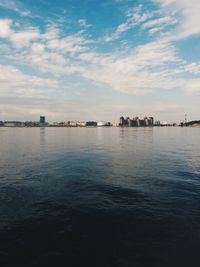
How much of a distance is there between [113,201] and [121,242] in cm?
756

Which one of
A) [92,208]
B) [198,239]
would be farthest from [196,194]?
[92,208]

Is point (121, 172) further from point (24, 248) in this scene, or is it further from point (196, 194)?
point (24, 248)

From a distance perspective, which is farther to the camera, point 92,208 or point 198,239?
point 92,208

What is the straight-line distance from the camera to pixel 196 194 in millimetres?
25234

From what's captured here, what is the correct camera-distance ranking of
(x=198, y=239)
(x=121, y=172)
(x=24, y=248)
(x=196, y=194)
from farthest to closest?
(x=121, y=172) → (x=196, y=194) → (x=198, y=239) → (x=24, y=248)

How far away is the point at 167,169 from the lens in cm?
3891

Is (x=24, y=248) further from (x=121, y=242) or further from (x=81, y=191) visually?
(x=81, y=191)

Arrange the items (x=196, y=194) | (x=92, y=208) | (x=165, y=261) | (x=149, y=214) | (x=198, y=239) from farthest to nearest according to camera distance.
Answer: (x=196, y=194) → (x=92, y=208) → (x=149, y=214) → (x=198, y=239) → (x=165, y=261)

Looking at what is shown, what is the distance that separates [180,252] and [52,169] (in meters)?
27.9

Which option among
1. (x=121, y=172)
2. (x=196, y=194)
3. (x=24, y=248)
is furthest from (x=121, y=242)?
(x=121, y=172)

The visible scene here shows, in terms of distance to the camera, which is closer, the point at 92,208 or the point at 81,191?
the point at 92,208

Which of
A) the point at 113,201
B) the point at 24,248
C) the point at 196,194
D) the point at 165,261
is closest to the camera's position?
the point at 165,261

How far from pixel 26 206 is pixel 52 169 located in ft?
57.6

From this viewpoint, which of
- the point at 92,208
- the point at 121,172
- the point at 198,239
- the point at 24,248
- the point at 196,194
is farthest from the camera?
Result: the point at 121,172
